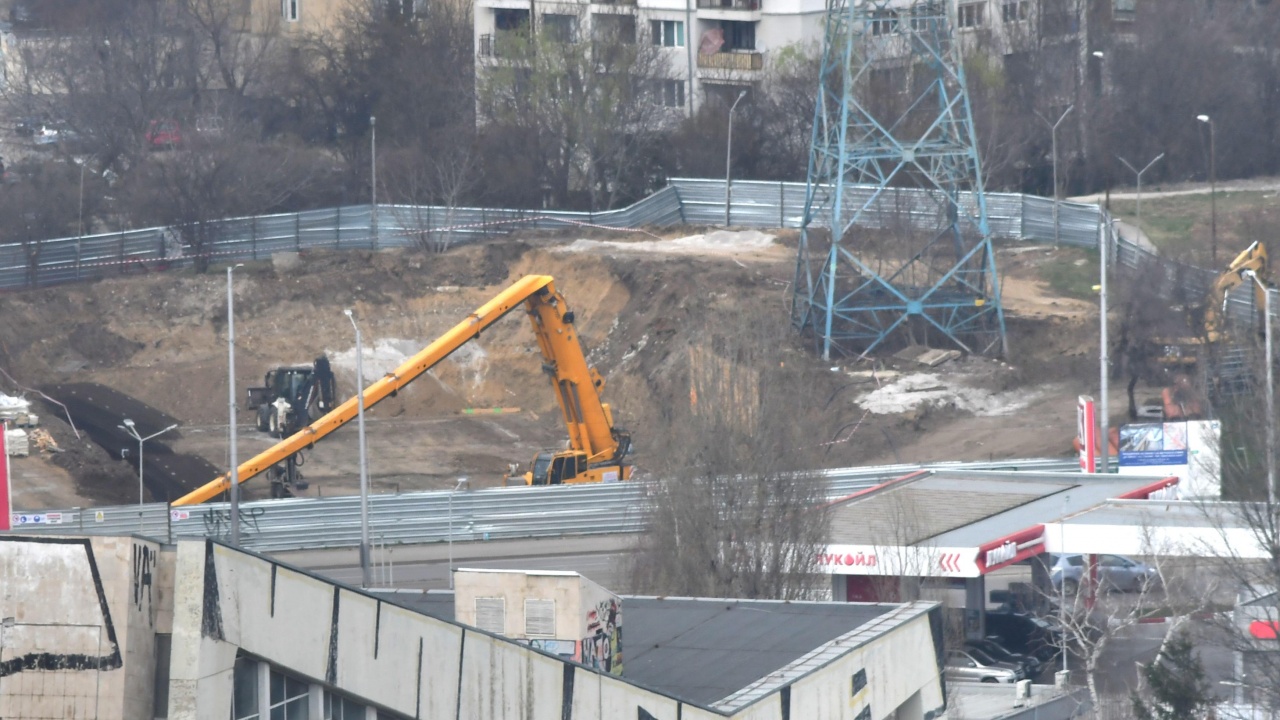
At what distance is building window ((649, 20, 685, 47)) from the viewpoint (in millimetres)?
84000

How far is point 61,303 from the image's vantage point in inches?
2479

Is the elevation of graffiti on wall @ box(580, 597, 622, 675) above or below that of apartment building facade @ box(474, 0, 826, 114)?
Result: below

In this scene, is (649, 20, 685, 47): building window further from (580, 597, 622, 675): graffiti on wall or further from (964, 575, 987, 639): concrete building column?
(580, 597, 622, 675): graffiti on wall

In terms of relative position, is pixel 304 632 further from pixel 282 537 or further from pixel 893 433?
pixel 893 433

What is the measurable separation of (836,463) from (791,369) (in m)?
5.72

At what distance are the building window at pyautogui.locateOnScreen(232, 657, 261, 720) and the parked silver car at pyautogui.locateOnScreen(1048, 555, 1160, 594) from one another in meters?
21.2

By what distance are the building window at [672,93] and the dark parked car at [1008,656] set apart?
53705 mm

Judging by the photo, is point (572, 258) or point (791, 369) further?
point (572, 258)

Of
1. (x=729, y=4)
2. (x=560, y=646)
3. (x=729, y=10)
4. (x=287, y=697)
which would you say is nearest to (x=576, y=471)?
(x=560, y=646)

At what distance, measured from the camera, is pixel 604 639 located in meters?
19.1

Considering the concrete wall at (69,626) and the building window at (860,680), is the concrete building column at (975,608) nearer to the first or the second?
the building window at (860,680)

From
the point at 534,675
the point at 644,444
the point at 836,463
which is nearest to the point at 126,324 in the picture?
the point at 644,444

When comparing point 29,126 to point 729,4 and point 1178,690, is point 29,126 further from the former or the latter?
point 1178,690

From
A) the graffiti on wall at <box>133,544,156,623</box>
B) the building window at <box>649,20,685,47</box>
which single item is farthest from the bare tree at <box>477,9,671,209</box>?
the graffiti on wall at <box>133,544,156,623</box>
